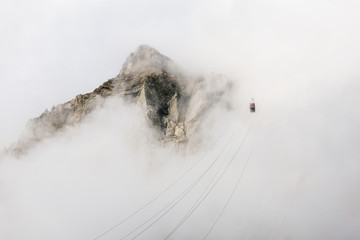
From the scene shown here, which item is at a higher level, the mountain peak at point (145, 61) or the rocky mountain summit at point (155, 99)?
the mountain peak at point (145, 61)

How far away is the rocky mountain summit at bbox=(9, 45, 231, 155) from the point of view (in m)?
144

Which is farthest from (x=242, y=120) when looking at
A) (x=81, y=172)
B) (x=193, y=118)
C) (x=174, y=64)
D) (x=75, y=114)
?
(x=81, y=172)

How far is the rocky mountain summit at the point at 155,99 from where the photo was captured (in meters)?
144

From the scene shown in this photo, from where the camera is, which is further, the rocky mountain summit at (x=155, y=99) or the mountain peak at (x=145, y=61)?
the mountain peak at (x=145, y=61)

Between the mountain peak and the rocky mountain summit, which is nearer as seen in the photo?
the rocky mountain summit

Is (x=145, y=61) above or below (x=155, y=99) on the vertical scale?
above

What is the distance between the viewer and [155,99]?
14988 centimetres

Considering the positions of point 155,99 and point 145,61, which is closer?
point 155,99

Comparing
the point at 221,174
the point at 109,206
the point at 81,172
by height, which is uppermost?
the point at 81,172

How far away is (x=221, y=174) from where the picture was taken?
195 meters

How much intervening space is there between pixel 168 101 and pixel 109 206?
89.4 meters

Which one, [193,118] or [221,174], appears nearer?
[193,118]

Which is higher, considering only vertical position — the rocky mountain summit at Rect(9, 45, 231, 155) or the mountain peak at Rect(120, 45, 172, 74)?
the mountain peak at Rect(120, 45, 172, 74)

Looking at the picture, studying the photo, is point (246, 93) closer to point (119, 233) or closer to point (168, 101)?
point (168, 101)
